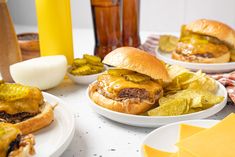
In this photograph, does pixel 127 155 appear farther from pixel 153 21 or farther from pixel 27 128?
pixel 153 21

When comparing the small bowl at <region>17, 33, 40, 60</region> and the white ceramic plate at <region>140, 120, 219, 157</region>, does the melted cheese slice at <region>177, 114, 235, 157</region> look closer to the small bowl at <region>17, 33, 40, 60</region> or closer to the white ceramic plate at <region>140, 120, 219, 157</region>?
the white ceramic plate at <region>140, 120, 219, 157</region>

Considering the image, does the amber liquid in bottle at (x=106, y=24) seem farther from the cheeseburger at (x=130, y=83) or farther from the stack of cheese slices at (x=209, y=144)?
the stack of cheese slices at (x=209, y=144)

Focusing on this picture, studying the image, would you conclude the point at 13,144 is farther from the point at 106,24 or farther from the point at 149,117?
the point at 106,24

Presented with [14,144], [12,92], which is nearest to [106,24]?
[12,92]

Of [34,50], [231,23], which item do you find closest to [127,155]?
[34,50]

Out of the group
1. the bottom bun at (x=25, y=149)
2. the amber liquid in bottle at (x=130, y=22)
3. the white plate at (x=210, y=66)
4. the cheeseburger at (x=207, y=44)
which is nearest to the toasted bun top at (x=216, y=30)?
the cheeseburger at (x=207, y=44)
